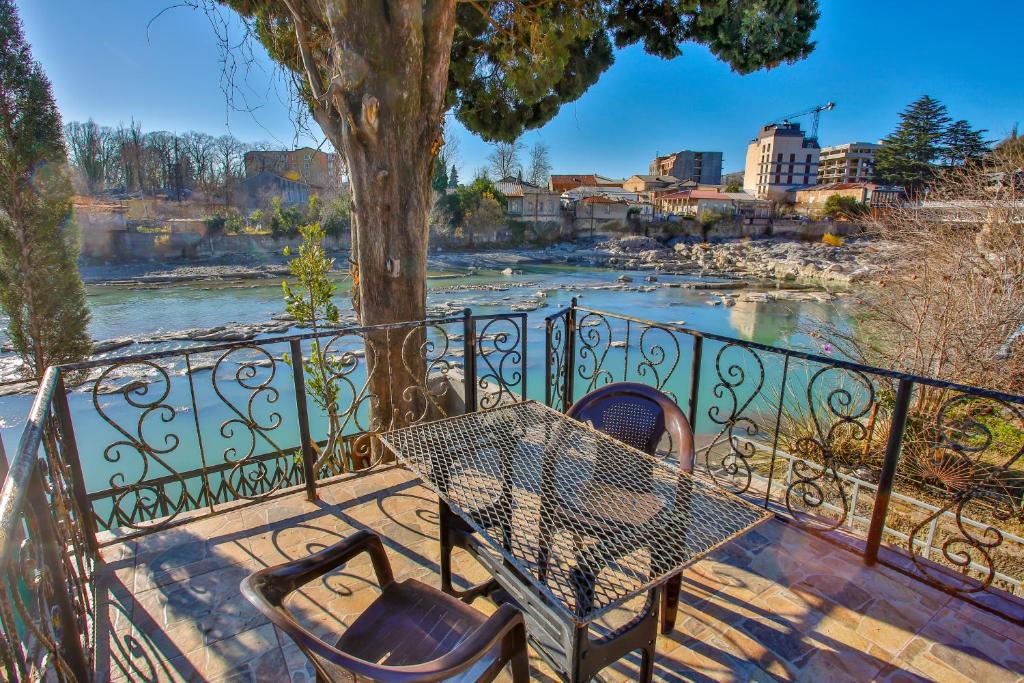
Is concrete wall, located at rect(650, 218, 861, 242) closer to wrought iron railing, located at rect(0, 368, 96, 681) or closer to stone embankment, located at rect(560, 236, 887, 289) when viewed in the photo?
stone embankment, located at rect(560, 236, 887, 289)

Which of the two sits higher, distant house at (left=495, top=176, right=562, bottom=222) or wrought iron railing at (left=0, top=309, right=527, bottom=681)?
distant house at (left=495, top=176, right=562, bottom=222)

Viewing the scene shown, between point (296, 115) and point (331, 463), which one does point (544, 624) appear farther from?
point (296, 115)

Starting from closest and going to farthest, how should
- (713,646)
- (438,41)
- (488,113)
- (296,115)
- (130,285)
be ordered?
(713,646)
(438,41)
(296,115)
(488,113)
(130,285)

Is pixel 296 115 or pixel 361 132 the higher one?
pixel 296 115

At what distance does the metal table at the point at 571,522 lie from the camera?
118 cm

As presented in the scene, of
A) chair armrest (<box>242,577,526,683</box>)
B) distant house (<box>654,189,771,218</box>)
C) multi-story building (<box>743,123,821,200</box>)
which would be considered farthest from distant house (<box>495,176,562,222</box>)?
chair armrest (<box>242,577,526,683</box>)

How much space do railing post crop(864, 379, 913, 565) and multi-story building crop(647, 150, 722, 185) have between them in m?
66.2

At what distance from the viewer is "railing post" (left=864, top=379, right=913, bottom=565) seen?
1891 millimetres

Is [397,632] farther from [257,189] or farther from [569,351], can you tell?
[257,189]

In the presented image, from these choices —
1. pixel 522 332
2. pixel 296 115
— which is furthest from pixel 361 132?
pixel 522 332

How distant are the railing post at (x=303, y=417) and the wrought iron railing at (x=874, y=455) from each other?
154 cm

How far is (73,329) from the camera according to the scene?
28.4ft

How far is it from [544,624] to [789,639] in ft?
3.37

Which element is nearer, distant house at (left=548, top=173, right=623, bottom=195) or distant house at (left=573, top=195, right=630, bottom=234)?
distant house at (left=573, top=195, right=630, bottom=234)
